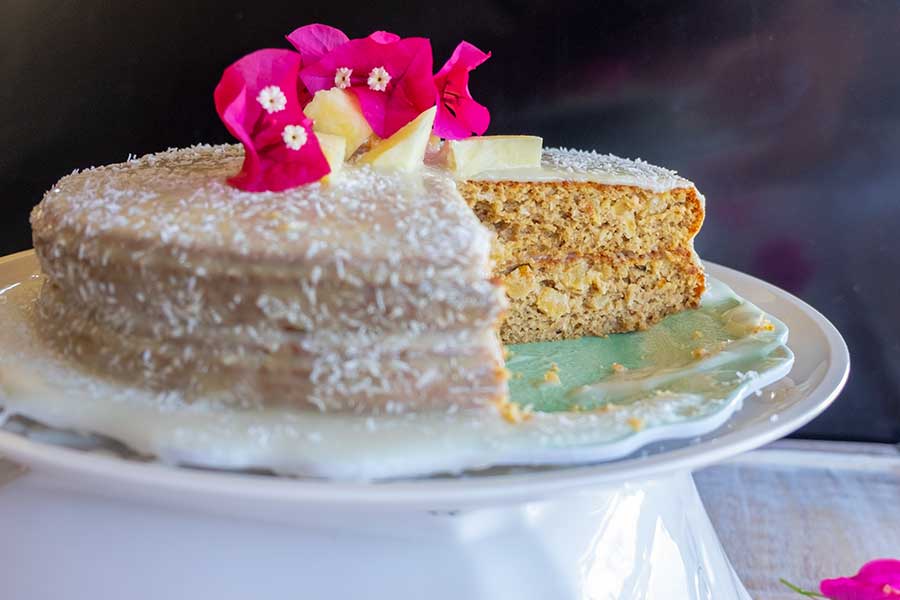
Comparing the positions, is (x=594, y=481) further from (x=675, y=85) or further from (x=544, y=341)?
(x=675, y=85)

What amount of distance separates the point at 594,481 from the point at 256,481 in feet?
1.24

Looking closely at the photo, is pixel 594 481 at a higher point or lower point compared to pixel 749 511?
higher

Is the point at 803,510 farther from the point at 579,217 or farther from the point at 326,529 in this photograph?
the point at 326,529

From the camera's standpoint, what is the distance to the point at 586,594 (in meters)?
1.20

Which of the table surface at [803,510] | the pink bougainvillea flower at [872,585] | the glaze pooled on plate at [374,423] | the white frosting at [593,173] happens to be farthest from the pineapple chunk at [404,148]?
the table surface at [803,510]

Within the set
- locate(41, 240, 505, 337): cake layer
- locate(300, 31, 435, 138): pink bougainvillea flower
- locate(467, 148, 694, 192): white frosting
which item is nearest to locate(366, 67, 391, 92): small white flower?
locate(300, 31, 435, 138): pink bougainvillea flower

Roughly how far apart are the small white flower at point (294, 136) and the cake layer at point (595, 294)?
681 mm

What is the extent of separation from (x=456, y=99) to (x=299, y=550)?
1.06 m

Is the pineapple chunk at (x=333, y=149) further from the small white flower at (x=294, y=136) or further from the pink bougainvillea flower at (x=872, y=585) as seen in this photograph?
the pink bougainvillea flower at (x=872, y=585)

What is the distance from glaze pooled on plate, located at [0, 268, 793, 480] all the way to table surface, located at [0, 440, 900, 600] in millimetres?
999

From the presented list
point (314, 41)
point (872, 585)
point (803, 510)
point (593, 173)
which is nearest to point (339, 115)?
point (314, 41)

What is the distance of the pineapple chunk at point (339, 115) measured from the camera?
5.41 feet

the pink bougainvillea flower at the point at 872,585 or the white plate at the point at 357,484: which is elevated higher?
the white plate at the point at 357,484

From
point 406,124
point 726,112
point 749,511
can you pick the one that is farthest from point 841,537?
point 406,124
